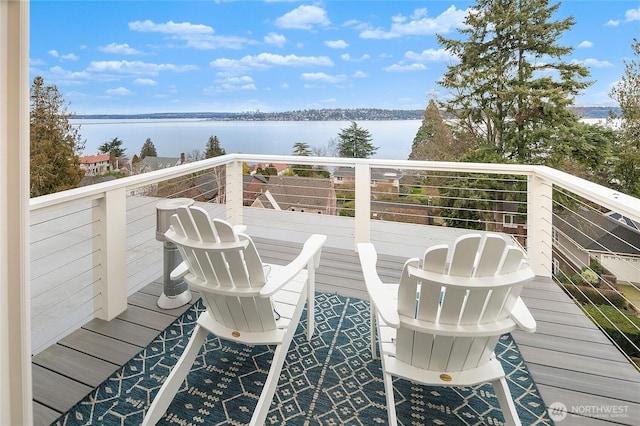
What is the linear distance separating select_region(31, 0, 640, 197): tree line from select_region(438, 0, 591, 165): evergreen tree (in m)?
0.02

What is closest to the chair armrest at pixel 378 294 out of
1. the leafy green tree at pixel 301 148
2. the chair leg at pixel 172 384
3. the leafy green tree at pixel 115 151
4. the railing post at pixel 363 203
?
the chair leg at pixel 172 384

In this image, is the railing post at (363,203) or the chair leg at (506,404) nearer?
the chair leg at (506,404)

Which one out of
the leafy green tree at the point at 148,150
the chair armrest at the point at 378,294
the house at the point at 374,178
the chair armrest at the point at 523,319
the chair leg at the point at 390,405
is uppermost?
the leafy green tree at the point at 148,150

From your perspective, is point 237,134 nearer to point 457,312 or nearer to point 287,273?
point 287,273

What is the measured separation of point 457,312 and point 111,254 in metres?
1.88

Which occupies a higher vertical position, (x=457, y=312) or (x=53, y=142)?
(x=53, y=142)

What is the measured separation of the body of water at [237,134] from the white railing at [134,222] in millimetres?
4449

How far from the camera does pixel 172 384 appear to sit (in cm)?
146

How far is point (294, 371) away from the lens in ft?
5.72

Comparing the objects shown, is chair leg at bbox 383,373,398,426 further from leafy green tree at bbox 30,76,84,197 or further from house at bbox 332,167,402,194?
leafy green tree at bbox 30,76,84,197

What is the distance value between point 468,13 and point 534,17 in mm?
1584

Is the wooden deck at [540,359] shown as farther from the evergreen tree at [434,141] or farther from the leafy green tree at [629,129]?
the leafy green tree at [629,129]

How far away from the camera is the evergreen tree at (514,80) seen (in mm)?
9039

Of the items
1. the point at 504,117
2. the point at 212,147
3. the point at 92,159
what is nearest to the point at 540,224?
the point at 212,147
